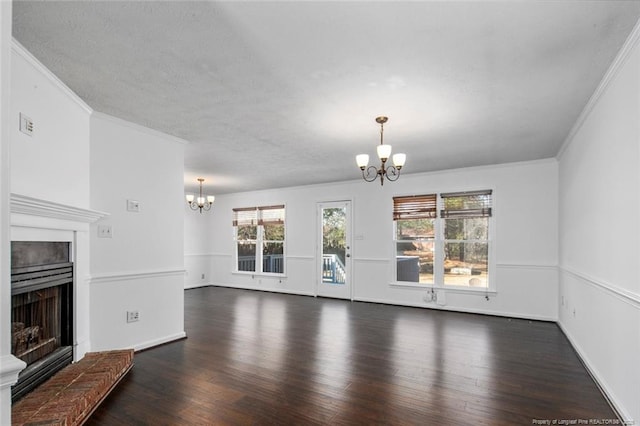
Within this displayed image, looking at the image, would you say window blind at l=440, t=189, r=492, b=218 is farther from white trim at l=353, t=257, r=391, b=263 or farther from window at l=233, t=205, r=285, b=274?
window at l=233, t=205, r=285, b=274

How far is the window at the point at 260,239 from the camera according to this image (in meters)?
8.19

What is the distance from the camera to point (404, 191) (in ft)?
21.3

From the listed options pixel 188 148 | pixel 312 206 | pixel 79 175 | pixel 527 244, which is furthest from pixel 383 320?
pixel 79 175

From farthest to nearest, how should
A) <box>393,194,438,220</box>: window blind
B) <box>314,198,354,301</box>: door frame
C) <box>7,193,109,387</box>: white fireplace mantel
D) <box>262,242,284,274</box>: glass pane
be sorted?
Answer: <box>262,242,284,274</box>: glass pane → <box>314,198,354,301</box>: door frame → <box>393,194,438,220</box>: window blind → <box>7,193,109,387</box>: white fireplace mantel

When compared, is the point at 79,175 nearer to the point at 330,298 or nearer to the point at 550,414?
the point at 550,414

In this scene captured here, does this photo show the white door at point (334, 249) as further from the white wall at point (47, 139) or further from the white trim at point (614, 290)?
the white wall at point (47, 139)

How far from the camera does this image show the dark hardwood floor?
2461mm

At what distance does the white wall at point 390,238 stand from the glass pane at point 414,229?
0.72 ft

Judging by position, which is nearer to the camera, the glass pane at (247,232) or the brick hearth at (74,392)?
the brick hearth at (74,392)

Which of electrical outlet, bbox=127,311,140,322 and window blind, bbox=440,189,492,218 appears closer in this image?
electrical outlet, bbox=127,311,140,322

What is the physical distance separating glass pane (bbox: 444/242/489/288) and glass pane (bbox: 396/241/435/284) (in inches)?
11.2

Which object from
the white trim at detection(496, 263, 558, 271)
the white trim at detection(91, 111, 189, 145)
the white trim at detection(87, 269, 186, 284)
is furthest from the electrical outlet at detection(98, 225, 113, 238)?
the white trim at detection(496, 263, 558, 271)

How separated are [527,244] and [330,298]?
3.79 meters

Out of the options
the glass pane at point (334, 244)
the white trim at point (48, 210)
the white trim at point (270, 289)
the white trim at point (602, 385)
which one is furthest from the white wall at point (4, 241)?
the white trim at point (270, 289)
